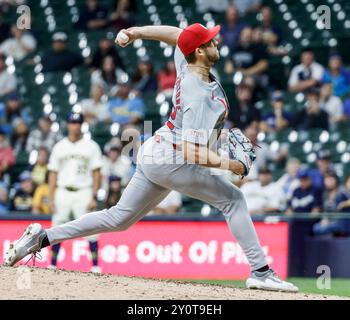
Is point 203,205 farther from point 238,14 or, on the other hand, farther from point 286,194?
point 238,14

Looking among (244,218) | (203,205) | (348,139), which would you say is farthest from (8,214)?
(244,218)

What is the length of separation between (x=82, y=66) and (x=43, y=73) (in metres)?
0.66

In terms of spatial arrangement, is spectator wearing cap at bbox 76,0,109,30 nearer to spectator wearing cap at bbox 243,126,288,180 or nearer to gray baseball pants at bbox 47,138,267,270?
spectator wearing cap at bbox 243,126,288,180

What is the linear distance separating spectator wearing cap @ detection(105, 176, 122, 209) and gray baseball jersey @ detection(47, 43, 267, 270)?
5.27m

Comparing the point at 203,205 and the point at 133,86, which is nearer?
the point at 203,205

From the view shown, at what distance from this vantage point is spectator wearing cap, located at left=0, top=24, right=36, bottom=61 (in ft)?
59.4

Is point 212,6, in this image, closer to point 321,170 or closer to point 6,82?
point 6,82

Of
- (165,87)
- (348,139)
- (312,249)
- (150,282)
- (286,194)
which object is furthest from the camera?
(165,87)

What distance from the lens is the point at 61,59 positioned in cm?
1770

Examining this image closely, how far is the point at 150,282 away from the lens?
27.1 ft

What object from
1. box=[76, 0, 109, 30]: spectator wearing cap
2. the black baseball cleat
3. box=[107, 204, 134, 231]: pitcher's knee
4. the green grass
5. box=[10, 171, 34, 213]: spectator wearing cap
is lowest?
the green grass

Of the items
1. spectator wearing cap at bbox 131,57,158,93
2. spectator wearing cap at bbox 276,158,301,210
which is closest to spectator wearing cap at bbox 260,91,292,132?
spectator wearing cap at bbox 276,158,301,210

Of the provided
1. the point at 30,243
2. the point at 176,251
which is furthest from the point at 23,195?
the point at 30,243
